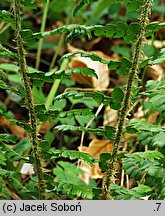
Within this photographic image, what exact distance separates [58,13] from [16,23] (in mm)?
1463

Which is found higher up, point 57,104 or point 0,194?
point 57,104

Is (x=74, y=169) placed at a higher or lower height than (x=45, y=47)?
lower

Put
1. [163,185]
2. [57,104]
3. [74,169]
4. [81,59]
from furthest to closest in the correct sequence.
A: [81,59], [57,104], [74,169], [163,185]

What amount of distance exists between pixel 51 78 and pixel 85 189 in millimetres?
306

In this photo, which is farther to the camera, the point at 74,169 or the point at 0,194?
the point at 74,169

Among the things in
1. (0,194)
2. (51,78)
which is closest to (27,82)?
(51,78)

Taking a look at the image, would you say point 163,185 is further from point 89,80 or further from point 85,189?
point 89,80

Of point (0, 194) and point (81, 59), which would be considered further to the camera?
point (81, 59)

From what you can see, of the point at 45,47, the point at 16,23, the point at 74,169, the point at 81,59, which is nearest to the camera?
the point at 16,23

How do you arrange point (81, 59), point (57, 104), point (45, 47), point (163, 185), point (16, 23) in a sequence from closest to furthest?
point (16, 23)
point (163, 185)
point (57, 104)
point (81, 59)
point (45, 47)

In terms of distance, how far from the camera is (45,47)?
252 cm

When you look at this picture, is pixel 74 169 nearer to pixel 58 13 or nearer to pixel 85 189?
pixel 85 189
